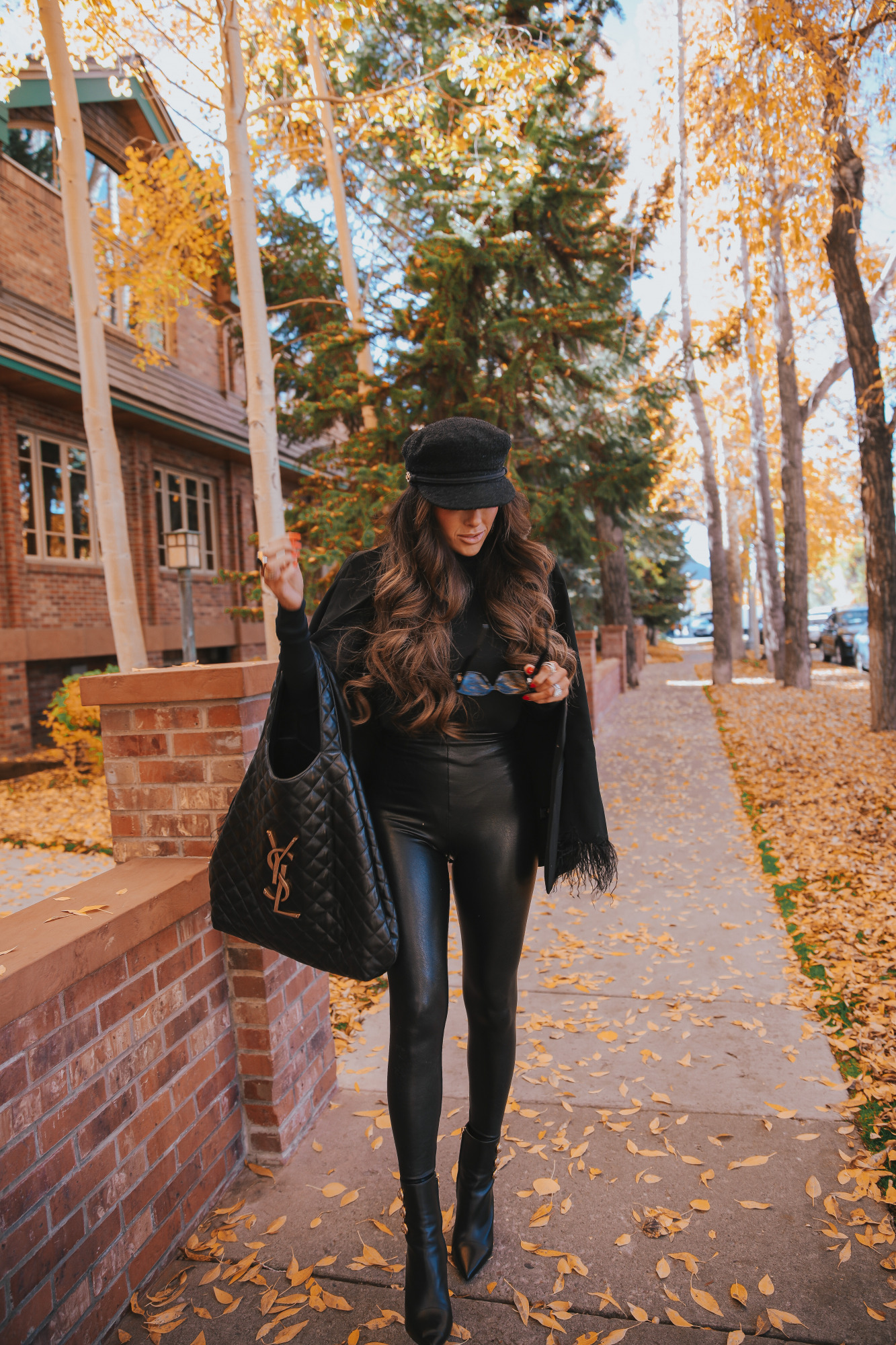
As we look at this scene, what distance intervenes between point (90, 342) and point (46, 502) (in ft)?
19.9

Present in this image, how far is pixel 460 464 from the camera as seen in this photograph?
195 centimetres

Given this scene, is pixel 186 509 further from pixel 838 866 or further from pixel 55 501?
pixel 838 866

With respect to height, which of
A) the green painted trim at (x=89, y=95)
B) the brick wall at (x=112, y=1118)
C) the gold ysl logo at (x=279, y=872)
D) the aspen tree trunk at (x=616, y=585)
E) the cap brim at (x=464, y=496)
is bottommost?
the brick wall at (x=112, y=1118)

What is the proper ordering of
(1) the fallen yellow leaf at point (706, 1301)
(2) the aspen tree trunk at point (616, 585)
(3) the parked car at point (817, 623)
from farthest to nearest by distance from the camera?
(3) the parked car at point (817, 623) → (2) the aspen tree trunk at point (616, 585) → (1) the fallen yellow leaf at point (706, 1301)

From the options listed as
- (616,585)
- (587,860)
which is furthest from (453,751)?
(616,585)

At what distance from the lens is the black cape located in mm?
2041

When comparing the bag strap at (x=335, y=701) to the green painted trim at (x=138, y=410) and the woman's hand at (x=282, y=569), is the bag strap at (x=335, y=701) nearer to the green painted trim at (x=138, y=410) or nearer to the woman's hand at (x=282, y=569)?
the woman's hand at (x=282, y=569)

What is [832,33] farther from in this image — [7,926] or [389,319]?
[7,926]

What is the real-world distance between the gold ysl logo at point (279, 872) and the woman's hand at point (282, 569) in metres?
0.55

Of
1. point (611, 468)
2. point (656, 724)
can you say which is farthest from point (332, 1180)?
point (656, 724)

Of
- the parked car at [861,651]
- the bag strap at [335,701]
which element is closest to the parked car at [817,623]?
the parked car at [861,651]

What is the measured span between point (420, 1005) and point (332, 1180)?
93 centimetres

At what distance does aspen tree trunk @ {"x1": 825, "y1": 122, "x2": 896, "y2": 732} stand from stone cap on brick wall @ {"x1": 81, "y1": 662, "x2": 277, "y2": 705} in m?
8.50

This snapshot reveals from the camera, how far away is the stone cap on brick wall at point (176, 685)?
7.72ft
